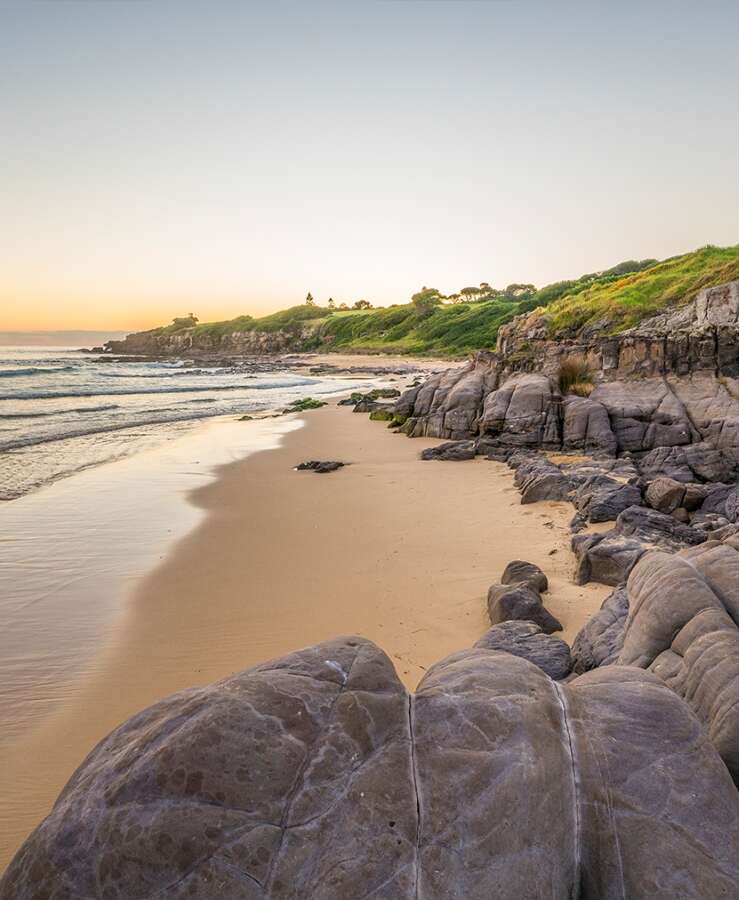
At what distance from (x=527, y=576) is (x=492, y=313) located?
7815 cm

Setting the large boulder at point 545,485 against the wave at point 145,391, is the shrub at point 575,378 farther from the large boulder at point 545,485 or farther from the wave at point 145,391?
the wave at point 145,391

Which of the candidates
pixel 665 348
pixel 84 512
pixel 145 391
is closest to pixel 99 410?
pixel 145 391

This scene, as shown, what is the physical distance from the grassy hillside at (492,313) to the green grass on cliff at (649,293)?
0.17 ft

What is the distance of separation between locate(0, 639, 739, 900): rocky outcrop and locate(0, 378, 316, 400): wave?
43.1 metres

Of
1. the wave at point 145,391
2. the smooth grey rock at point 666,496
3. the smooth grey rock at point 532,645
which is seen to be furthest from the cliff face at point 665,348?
the wave at point 145,391

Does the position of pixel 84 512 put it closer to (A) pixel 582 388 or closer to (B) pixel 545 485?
(B) pixel 545 485

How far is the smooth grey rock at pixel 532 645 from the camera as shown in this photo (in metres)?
6.21

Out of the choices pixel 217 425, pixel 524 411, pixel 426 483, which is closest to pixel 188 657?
pixel 426 483

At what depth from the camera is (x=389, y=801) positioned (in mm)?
2396

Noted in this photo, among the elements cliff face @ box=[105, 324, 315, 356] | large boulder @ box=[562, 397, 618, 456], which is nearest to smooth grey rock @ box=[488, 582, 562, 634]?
large boulder @ box=[562, 397, 618, 456]

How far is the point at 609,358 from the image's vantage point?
1998 cm

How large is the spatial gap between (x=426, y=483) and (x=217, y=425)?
16.4 meters

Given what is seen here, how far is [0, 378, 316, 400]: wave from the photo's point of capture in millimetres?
39906

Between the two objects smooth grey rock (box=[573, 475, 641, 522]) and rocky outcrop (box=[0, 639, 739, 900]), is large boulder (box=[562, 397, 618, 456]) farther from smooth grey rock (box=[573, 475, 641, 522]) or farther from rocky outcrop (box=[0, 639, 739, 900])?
rocky outcrop (box=[0, 639, 739, 900])
